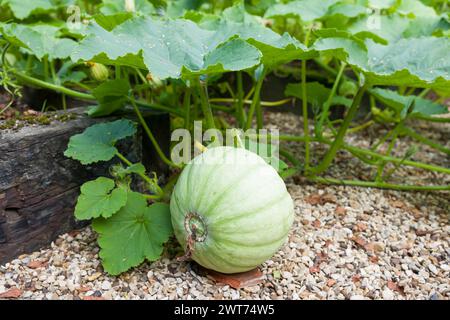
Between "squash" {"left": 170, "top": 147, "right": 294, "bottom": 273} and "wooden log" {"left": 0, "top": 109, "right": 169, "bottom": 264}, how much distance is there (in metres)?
0.41

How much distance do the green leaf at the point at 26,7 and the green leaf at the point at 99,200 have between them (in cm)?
104

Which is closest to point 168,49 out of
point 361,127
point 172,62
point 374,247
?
point 172,62

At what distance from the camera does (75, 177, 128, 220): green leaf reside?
1.17 meters

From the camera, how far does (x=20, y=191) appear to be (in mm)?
1258

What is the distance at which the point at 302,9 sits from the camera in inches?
71.7

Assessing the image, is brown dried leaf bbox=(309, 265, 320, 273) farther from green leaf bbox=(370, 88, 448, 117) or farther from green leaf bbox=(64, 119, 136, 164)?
green leaf bbox=(370, 88, 448, 117)

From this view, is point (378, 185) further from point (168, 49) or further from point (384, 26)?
point (168, 49)

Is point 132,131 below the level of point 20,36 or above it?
below

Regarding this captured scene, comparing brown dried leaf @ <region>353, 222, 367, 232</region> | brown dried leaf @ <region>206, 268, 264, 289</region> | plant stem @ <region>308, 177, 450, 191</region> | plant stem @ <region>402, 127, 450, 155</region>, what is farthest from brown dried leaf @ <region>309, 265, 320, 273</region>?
plant stem @ <region>402, 127, 450, 155</region>
